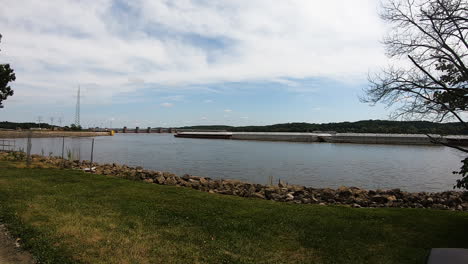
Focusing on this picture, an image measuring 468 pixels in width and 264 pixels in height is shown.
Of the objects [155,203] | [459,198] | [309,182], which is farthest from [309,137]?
[155,203]

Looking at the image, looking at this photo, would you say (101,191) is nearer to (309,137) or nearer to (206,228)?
(206,228)

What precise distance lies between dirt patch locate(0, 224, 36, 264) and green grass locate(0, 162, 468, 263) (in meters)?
0.15

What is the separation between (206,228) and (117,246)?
1.89m

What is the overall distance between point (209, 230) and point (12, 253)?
3.37m

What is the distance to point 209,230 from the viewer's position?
22.1ft

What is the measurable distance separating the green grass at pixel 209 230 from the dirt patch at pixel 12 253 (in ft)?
0.49

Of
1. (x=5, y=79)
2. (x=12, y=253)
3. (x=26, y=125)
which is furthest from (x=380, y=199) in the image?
(x=26, y=125)

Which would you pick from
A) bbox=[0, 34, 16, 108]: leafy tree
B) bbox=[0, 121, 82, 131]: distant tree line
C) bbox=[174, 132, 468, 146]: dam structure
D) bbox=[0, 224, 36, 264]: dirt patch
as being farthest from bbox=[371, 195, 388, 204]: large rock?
bbox=[0, 121, 82, 131]: distant tree line

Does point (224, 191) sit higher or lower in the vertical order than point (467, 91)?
lower

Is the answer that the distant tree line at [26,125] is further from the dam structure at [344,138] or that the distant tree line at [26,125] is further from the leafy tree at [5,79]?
the leafy tree at [5,79]

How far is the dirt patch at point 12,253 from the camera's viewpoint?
15.9 ft

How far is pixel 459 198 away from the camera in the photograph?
511 inches

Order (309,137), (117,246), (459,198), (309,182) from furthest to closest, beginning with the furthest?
(309,137), (309,182), (459,198), (117,246)

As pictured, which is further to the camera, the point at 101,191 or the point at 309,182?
the point at 309,182
